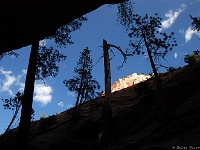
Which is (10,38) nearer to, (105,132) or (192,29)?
(105,132)

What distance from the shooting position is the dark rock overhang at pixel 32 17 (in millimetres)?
12812

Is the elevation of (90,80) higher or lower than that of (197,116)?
higher

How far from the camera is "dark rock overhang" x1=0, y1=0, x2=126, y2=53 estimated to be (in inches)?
504

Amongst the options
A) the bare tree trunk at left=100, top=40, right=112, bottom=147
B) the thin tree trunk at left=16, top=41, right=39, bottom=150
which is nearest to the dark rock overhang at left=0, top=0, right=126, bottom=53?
the thin tree trunk at left=16, top=41, right=39, bottom=150

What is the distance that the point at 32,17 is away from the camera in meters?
13.8

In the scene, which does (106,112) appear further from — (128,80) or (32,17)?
(128,80)

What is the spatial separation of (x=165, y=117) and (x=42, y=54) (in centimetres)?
1068

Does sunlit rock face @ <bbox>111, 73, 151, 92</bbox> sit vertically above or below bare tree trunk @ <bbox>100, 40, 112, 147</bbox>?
above

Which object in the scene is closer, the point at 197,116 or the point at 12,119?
the point at 197,116

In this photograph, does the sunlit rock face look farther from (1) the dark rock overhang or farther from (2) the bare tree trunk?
(1) the dark rock overhang

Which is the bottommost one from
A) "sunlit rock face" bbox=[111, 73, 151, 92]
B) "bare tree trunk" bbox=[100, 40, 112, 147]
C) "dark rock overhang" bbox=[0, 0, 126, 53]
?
"bare tree trunk" bbox=[100, 40, 112, 147]

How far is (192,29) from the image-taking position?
101ft

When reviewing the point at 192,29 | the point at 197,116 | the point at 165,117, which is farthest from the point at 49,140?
the point at 192,29

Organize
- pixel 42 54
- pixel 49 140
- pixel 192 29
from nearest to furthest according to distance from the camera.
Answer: pixel 42 54 → pixel 49 140 → pixel 192 29
